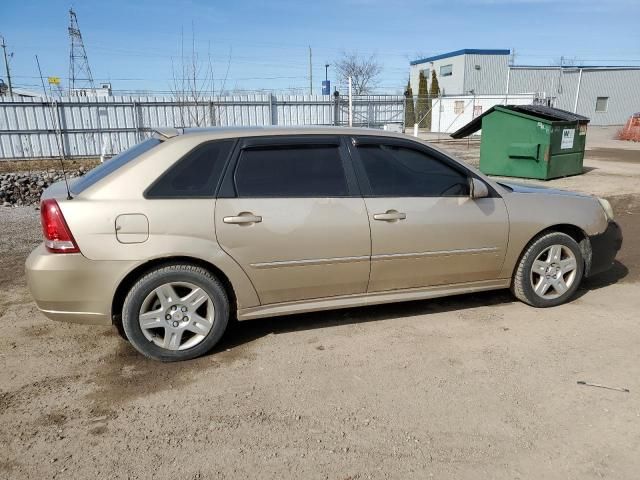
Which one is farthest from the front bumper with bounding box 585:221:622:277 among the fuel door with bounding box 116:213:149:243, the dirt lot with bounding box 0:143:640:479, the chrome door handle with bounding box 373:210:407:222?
the fuel door with bounding box 116:213:149:243

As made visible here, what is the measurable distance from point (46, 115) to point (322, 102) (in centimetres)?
1083

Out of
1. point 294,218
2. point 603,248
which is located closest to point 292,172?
point 294,218

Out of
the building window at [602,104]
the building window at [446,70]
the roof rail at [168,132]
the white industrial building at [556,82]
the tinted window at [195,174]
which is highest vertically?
the building window at [446,70]

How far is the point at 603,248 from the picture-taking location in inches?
181

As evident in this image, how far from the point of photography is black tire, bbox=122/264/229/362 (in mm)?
3348

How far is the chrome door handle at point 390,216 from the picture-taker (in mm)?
3725

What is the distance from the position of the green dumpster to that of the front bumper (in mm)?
7121

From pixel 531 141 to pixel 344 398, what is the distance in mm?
10232

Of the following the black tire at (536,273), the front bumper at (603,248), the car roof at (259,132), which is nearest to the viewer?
the car roof at (259,132)

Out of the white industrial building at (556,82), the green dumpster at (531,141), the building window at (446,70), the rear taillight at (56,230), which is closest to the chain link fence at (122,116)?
the green dumpster at (531,141)

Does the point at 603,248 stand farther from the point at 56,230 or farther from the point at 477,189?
the point at 56,230

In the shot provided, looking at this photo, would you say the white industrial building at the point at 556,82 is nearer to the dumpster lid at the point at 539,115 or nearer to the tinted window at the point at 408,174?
the dumpster lid at the point at 539,115

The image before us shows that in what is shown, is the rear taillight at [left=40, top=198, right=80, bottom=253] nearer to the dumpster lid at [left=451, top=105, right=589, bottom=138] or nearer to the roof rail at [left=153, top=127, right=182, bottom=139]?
the roof rail at [left=153, top=127, right=182, bottom=139]

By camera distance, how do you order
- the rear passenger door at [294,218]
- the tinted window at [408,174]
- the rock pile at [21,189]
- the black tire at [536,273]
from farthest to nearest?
the rock pile at [21,189] → the black tire at [536,273] → the tinted window at [408,174] → the rear passenger door at [294,218]
